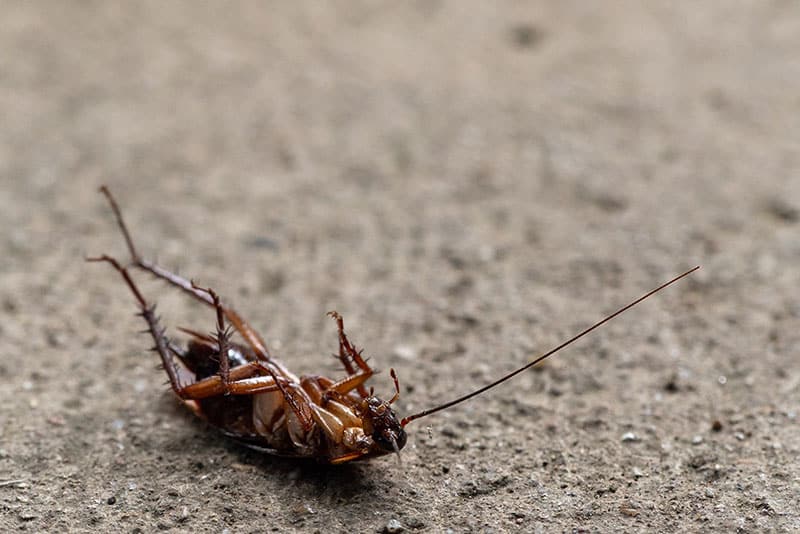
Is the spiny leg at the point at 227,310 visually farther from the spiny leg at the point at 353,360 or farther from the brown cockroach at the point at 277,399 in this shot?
the spiny leg at the point at 353,360

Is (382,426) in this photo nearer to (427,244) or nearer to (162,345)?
(162,345)

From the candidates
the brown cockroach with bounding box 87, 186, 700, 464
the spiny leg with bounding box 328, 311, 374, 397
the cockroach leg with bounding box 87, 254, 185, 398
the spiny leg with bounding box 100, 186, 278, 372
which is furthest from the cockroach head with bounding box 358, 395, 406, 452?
the cockroach leg with bounding box 87, 254, 185, 398

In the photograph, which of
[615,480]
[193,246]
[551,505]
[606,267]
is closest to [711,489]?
[615,480]

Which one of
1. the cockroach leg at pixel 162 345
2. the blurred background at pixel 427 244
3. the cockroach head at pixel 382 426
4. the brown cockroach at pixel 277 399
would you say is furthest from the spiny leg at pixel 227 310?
the cockroach head at pixel 382 426

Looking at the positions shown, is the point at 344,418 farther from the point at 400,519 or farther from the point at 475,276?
the point at 475,276

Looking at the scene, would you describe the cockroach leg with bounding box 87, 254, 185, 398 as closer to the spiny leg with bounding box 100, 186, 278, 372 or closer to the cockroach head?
the spiny leg with bounding box 100, 186, 278, 372

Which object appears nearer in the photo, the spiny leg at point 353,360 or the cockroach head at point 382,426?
the cockroach head at point 382,426

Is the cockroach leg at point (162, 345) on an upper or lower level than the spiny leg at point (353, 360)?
upper
